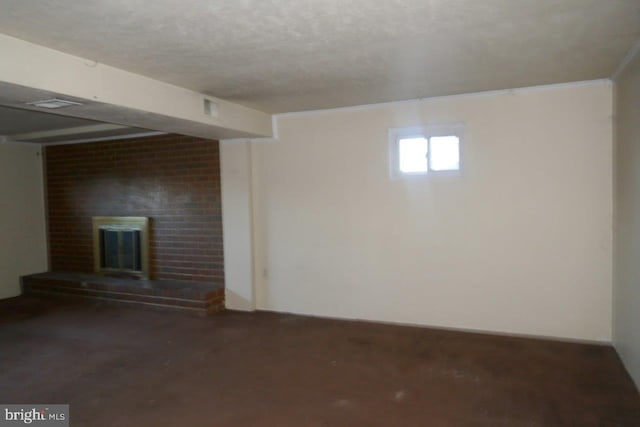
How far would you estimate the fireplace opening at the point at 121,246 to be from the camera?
5.84 metres

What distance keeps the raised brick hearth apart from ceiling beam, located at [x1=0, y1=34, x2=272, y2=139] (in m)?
1.94

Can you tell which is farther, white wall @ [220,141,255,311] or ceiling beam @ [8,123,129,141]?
ceiling beam @ [8,123,129,141]

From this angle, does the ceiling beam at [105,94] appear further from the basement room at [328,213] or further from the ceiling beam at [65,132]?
the ceiling beam at [65,132]

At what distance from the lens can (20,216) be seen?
21.0 ft

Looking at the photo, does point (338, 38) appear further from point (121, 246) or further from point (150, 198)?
point (121, 246)

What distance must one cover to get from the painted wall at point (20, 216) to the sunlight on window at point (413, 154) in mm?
5552

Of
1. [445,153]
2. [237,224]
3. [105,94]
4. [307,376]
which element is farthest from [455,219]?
[105,94]

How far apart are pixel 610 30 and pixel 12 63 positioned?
3451 mm

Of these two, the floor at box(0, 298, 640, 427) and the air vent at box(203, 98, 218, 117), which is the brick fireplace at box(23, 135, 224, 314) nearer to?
the floor at box(0, 298, 640, 427)

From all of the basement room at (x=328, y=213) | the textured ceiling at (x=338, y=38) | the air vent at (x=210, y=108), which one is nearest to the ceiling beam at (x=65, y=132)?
the basement room at (x=328, y=213)

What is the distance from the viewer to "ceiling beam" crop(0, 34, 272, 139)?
2.58 meters

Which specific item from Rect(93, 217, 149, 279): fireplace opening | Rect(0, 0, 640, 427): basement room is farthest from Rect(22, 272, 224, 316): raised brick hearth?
Rect(93, 217, 149, 279): fireplace opening

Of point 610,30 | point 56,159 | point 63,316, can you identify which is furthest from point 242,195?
point 610,30

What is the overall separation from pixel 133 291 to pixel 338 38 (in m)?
4.32
